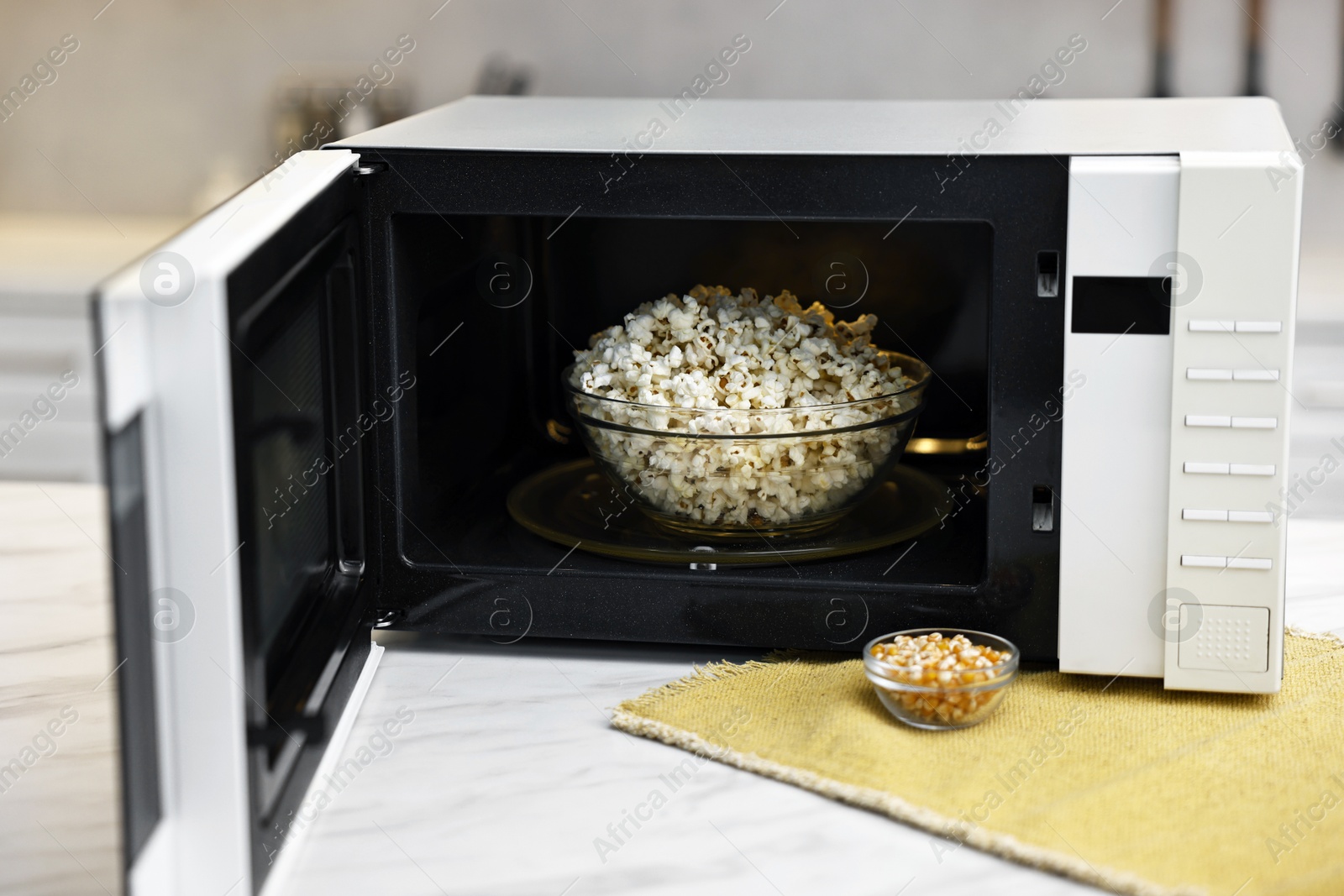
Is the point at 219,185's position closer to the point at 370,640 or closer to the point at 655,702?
the point at 370,640

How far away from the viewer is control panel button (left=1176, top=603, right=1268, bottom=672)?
799mm

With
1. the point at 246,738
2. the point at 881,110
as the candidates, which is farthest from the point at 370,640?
the point at 881,110

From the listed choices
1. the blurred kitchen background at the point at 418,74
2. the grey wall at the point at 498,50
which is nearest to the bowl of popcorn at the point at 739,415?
the blurred kitchen background at the point at 418,74

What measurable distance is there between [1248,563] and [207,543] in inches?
22.5

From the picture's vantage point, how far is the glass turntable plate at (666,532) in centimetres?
92

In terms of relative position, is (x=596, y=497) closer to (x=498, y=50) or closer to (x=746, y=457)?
(x=746, y=457)

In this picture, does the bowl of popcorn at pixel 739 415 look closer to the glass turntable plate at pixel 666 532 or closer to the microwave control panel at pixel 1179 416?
the glass turntable plate at pixel 666 532

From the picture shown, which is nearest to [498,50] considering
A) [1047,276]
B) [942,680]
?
[1047,276]

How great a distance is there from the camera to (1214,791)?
0.72 m

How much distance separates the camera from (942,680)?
77 centimetres

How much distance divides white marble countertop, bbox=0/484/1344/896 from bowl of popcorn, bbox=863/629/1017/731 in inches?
3.4

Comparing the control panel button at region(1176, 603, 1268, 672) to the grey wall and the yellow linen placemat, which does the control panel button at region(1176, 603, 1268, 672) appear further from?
the grey wall

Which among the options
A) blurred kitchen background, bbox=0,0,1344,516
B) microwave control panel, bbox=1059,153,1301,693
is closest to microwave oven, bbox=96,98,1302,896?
microwave control panel, bbox=1059,153,1301,693

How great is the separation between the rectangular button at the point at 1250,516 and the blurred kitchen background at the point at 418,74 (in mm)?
739
